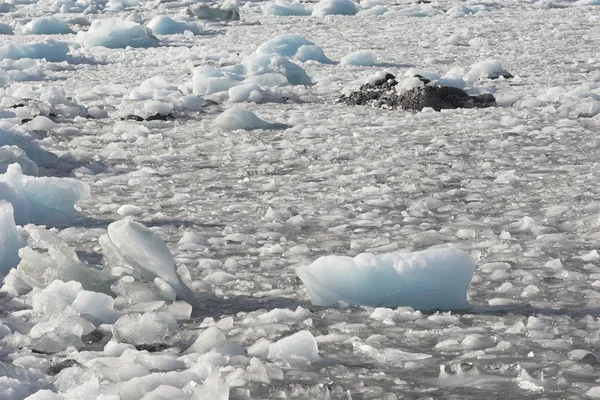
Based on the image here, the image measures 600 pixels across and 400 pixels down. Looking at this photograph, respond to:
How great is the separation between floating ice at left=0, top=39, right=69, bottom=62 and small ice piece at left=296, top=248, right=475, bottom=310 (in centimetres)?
1260

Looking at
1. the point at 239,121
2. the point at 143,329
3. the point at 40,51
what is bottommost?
the point at 40,51

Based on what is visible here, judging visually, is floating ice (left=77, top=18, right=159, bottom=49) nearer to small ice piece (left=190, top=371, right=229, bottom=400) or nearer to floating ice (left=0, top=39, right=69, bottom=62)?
floating ice (left=0, top=39, right=69, bottom=62)

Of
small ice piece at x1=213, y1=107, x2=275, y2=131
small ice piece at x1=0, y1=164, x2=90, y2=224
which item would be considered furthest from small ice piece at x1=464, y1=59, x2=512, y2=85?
small ice piece at x1=0, y1=164, x2=90, y2=224

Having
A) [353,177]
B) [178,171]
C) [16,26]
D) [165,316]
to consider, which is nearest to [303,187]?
[353,177]

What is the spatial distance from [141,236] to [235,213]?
1520 mm

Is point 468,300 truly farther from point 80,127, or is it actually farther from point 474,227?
point 80,127

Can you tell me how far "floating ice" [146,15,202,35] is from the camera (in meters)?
21.3

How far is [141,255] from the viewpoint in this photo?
3.74 m

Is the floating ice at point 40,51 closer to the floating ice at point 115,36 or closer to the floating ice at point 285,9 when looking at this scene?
the floating ice at point 115,36

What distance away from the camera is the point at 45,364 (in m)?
3.03

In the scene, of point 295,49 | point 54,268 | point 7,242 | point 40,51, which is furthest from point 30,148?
point 40,51

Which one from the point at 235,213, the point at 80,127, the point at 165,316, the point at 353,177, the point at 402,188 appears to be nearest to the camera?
the point at 165,316

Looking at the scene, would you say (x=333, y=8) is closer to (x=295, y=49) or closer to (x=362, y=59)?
(x=295, y=49)

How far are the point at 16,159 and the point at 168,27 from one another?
1571 centimetres
